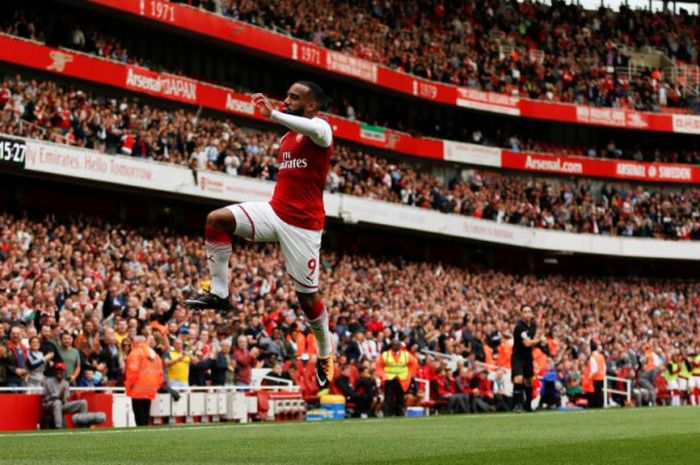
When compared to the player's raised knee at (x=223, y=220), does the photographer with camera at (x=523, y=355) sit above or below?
below

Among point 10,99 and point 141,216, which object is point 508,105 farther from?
point 10,99

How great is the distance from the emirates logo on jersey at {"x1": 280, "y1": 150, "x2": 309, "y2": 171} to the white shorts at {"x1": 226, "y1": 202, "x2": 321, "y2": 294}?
404mm

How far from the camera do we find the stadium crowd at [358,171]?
107 feet

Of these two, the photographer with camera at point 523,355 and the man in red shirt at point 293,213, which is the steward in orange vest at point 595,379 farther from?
the man in red shirt at point 293,213

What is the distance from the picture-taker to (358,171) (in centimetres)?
4497

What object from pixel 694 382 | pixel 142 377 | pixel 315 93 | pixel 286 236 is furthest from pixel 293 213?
pixel 694 382

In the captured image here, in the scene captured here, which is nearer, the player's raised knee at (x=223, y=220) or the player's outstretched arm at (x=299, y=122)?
the player's outstretched arm at (x=299, y=122)

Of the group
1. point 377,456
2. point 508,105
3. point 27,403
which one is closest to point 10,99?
point 27,403

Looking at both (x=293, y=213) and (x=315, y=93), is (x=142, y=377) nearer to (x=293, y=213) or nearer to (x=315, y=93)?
(x=293, y=213)

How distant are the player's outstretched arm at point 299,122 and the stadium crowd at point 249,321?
10530 millimetres

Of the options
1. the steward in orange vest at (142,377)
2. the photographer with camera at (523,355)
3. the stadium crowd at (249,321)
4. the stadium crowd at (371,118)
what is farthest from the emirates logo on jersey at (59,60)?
the photographer with camera at (523,355)

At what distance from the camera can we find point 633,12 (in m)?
64.6

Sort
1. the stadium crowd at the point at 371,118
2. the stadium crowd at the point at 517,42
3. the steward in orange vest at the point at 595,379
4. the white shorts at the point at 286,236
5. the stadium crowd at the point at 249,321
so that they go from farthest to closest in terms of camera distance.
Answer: the stadium crowd at the point at 517,42 < the stadium crowd at the point at 371,118 < the steward in orange vest at the point at 595,379 < the stadium crowd at the point at 249,321 < the white shorts at the point at 286,236

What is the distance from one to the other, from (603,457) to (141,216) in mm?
28848
